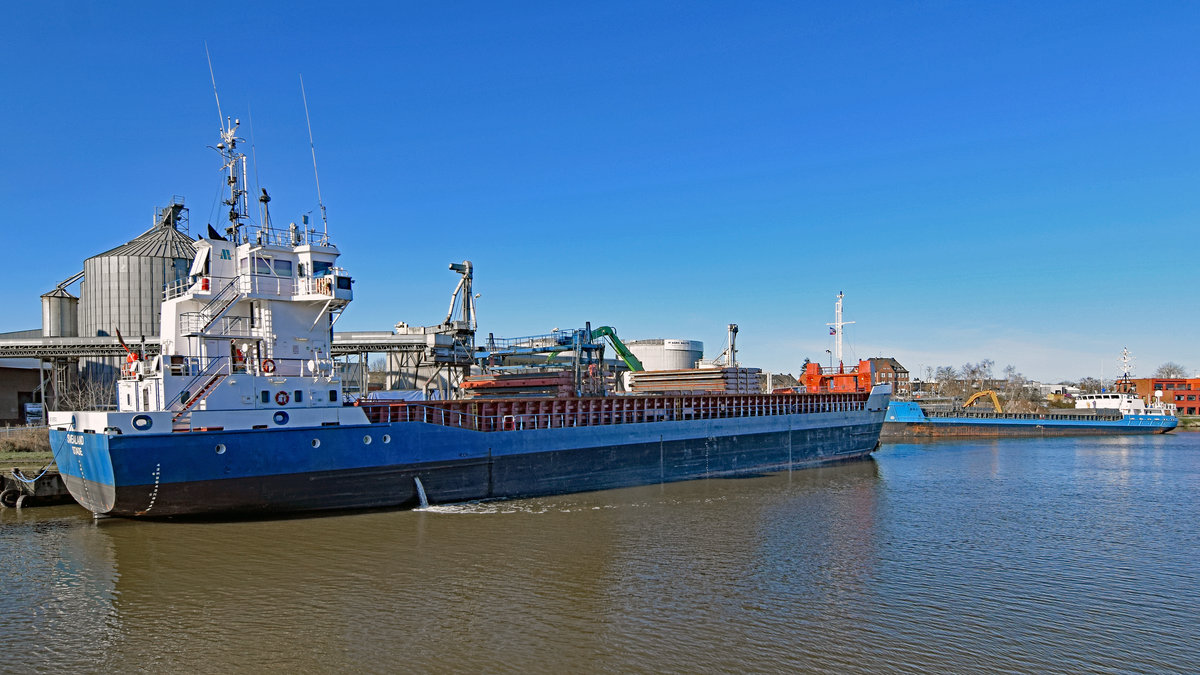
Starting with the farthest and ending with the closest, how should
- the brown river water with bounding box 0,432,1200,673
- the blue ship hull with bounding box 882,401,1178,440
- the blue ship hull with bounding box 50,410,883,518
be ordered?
the blue ship hull with bounding box 882,401,1178,440 → the blue ship hull with bounding box 50,410,883,518 → the brown river water with bounding box 0,432,1200,673

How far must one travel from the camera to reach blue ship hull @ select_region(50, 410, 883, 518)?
17469mm

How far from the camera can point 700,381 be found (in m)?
35.8

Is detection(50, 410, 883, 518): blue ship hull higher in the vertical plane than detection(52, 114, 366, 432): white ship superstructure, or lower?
lower

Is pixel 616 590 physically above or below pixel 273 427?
below

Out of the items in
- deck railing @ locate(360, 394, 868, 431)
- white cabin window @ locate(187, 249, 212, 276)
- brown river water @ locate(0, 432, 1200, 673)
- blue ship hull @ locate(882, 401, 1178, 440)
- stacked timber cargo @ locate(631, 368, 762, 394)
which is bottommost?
blue ship hull @ locate(882, 401, 1178, 440)

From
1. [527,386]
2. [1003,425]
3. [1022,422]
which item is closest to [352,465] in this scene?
[527,386]

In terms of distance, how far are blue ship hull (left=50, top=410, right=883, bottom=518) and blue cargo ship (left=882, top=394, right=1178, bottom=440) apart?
35.0 m

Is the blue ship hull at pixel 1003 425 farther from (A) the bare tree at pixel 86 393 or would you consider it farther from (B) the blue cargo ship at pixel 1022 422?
(A) the bare tree at pixel 86 393

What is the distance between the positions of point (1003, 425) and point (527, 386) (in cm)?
4506

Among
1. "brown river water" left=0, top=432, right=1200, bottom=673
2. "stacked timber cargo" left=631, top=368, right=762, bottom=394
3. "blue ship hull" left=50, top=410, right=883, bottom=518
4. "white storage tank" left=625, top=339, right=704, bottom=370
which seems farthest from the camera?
"white storage tank" left=625, top=339, right=704, bottom=370

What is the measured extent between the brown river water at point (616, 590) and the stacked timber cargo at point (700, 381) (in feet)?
42.3

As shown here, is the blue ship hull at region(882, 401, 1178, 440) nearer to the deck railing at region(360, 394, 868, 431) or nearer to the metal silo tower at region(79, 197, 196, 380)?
the deck railing at region(360, 394, 868, 431)

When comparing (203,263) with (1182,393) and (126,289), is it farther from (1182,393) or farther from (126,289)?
(1182,393)

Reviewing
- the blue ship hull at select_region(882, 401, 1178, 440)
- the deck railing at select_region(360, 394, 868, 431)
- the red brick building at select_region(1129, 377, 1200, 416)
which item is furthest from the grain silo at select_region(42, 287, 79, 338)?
the red brick building at select_region(1129, 377, 1200, 416)
